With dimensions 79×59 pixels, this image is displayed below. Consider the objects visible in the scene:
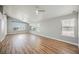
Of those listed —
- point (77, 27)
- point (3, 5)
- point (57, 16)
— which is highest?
point (3, 5)

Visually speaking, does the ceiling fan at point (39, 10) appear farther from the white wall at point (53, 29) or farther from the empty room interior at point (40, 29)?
the white wall at point (53, 29)

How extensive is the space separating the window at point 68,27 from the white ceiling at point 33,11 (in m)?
0.24

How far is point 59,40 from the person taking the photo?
3168 mm

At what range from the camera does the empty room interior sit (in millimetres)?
3104

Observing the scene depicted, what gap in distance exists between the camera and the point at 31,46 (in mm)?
3141

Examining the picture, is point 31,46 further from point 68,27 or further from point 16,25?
point 68,27

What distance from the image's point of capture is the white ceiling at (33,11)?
3094 millimetres

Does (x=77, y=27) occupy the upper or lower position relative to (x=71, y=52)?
upper

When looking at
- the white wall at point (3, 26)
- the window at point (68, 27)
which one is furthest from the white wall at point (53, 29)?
the white wall at point (3, 26)

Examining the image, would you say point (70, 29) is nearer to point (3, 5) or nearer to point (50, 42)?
point (50, 42)
